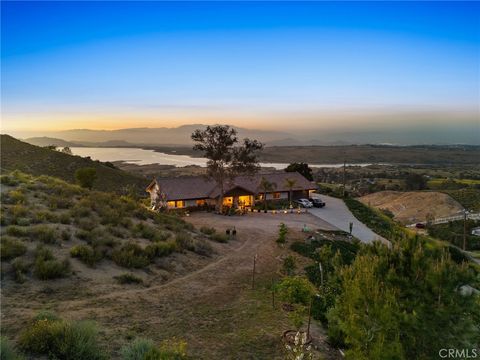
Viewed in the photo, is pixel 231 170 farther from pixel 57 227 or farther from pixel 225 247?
pixel 57 227

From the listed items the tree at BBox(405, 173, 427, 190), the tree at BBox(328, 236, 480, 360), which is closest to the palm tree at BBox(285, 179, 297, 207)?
the tree at BBox(328, 236, 480, 360)

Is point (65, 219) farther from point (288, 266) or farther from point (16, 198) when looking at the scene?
point (288, 266)

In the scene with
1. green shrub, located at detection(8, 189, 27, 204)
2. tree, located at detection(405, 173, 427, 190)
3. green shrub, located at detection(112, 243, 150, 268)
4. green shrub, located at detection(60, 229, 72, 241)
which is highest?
green shrub, located at detection(8, 189, 27, 204)

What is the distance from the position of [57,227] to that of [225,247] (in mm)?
10422

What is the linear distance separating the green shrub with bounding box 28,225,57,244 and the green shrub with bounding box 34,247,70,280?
1.72 meters

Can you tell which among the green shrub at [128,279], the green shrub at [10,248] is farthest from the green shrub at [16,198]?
the green shrub at [128,279]

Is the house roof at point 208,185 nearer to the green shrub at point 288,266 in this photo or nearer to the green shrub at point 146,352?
the green shrub at point 288,266

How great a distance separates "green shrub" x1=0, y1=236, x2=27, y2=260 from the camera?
13305mm

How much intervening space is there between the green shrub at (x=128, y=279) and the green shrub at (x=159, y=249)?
2.75m

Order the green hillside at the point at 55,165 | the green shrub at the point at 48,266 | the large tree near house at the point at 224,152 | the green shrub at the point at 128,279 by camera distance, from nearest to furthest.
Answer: the green shrub at the point at 48,266, the green shrub at the point at 128,279, the large tree near house at the point at 224,152, the green hillside at the point at 55,165

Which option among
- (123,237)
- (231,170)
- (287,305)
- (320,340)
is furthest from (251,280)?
(231,170)

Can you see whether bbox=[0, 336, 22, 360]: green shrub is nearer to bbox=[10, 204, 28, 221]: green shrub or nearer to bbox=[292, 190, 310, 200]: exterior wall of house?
bbox=[10, 204, 28, 221]: green shrub

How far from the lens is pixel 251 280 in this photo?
55.7 ft

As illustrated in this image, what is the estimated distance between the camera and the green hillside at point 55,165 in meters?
62.0
